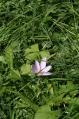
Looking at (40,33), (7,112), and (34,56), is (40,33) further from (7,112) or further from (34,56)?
(7,112)

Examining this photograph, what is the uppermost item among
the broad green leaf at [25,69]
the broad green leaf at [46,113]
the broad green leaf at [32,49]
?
the broad green leaf at [32,49]

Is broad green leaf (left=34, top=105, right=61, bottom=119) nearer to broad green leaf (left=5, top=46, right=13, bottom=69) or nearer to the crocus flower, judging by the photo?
the crocus flower

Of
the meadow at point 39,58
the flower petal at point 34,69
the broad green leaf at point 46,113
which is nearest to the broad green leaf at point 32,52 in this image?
the meadow at point 39,58

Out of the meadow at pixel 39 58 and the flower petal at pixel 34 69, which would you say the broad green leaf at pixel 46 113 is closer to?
the meadow at pixel 39 58

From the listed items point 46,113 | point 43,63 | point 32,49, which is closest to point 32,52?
point 32,49

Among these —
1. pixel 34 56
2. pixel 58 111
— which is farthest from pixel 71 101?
pixel 34 56

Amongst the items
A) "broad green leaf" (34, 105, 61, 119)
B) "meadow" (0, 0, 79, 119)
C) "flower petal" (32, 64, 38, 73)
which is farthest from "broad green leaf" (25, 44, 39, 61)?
"broad green leaf" (34, 105, 61, 119)

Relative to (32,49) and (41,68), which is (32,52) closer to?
(32,49)
